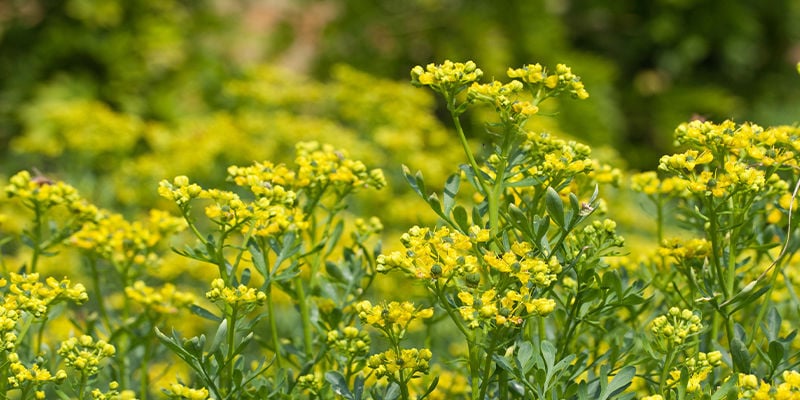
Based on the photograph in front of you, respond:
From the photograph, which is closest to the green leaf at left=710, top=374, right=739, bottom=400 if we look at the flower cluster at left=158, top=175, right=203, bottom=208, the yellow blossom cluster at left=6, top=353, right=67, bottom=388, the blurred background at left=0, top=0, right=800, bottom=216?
the flower cluster at left=158, top=175, right=203, bottom=208

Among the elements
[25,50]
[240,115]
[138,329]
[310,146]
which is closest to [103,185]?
[240,115]

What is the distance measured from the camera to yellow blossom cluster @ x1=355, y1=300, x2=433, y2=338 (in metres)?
1.25

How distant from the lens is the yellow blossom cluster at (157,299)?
1.71 meters

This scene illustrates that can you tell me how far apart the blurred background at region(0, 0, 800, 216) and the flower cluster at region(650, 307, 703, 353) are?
2827mm

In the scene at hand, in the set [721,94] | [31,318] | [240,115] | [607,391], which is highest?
[721,94]

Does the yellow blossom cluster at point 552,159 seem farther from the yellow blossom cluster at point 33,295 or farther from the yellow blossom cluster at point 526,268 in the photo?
the yellow blossom cluster at point 33,295

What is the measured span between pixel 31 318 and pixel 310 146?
1.84 feet

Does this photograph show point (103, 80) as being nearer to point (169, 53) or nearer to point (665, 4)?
point (169, 53)

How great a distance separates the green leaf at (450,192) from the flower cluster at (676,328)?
0.33m

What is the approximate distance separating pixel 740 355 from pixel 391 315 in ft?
1.63

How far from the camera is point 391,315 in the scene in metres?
1.26

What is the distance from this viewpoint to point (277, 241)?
1.52 m

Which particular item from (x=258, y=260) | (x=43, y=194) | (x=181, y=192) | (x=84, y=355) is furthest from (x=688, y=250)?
(x=43, y=194)

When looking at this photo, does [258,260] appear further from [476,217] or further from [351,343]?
[476,217]
